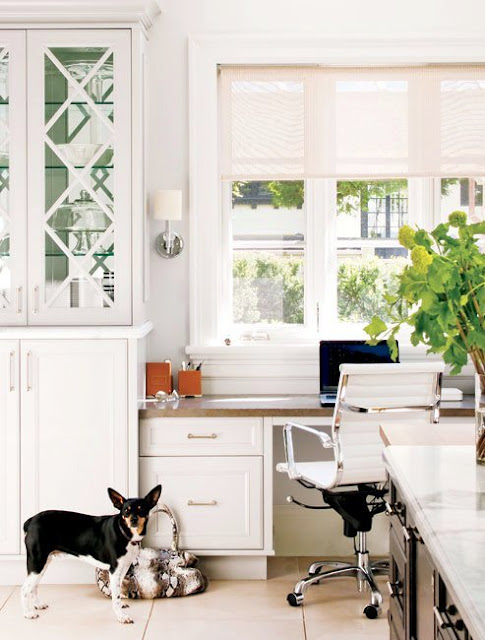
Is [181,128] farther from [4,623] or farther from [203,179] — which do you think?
[4,623]

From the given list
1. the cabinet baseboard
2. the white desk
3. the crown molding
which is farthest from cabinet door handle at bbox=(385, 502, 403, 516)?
the crown molding

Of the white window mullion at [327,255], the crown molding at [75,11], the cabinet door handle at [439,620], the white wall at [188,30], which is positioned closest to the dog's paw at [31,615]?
the white wall at [188,30]

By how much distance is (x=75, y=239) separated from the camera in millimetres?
4086

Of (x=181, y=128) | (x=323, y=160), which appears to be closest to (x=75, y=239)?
(x=181, y=128)

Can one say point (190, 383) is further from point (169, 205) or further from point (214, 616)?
point (214, 616)

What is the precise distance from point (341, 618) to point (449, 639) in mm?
2057

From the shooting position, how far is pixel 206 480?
13.3ft

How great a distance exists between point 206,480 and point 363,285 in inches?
49.8

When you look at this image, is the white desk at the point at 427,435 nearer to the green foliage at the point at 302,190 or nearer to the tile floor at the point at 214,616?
the tile floor at the point at 214,616

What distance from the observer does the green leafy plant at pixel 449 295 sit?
2.16 m

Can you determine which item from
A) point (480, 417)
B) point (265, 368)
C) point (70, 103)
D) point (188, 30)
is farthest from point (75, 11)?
point (480, 417)

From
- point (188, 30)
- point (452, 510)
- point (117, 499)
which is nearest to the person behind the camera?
point (452, 510)

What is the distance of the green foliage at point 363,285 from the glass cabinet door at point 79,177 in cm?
111

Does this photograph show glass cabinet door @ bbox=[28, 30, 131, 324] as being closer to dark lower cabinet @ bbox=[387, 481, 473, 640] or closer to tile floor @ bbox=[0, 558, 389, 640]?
tile floor @ bbox=[0, 558, 389, 640]
